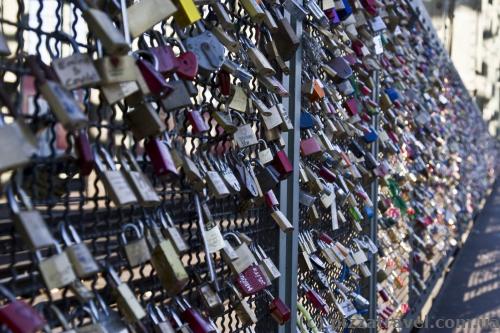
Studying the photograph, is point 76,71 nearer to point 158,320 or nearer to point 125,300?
point 125,300

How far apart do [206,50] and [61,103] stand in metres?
0.52

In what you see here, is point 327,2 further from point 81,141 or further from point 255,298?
point 81,141

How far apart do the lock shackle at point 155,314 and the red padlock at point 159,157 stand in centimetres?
24

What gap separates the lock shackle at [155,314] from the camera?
3.82ft

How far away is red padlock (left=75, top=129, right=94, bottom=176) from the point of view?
0.95 metres

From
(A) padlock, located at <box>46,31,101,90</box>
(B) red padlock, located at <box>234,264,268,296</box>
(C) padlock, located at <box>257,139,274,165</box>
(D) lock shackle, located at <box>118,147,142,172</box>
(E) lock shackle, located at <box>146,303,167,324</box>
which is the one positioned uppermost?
(A) padlock, located at <box>46,31,101,90</box>

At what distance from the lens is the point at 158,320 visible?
3.84 ft

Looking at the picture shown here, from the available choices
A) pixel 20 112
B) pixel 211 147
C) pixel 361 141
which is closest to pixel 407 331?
pixel 361 141

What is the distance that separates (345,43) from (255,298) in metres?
1.09

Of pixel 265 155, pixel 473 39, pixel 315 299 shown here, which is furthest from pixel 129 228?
pixel 473 39

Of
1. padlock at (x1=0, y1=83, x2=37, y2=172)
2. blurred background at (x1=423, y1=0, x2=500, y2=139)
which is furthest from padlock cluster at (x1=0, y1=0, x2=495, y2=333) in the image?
blurred background at (x1=423, y1=0, x2=500, y2=139)

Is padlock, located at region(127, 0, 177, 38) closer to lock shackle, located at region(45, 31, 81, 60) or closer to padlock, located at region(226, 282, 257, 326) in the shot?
lock shackle, located at region(45, 31, 81, 60)

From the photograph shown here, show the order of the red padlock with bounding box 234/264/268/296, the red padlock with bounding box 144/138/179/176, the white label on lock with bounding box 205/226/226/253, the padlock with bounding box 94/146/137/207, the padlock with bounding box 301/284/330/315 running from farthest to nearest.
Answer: the padlock with bounding box 301/284/330/315 → the red padlock with bounding box 234/264/268/296 → the white label on lock with bounding box 205/226/226/253 → the red padlock with bounding box 144/138/179/176 → the padlock with bounding box 94/146/137/207

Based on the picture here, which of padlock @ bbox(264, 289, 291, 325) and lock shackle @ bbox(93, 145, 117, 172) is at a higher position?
lock shackle @ bbox(93, 145, 117, 172)
